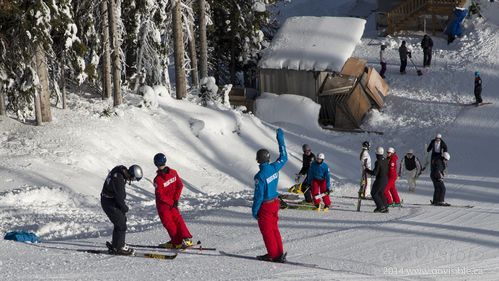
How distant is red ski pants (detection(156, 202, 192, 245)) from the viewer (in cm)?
1320

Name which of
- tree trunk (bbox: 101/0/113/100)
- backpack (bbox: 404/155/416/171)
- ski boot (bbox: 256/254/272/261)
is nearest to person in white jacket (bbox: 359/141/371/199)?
backpack (bbox: 404/155/416/171)

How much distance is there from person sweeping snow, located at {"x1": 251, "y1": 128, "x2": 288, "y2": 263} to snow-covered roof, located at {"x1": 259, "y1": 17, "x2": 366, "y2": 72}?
19.9 metres

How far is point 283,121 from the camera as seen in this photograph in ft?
105

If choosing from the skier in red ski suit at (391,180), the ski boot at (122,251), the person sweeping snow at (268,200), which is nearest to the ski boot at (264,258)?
the person sweeping snow at (268,200)

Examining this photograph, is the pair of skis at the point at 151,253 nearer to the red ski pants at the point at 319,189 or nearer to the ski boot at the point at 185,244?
the ski boot at the point at 185,244

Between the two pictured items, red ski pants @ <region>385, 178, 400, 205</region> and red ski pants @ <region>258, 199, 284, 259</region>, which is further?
red ski pants @ <region>385, 178, 400, 205</region>

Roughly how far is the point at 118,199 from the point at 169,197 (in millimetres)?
1057

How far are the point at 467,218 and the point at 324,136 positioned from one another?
13.7 m

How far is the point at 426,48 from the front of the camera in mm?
35156

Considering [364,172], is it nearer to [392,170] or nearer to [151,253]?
[392,170]

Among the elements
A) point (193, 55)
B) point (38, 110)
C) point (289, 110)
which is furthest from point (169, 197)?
point (193, 55)

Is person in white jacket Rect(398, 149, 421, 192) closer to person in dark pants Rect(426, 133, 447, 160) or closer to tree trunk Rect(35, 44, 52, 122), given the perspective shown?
person in dark pants Rect(426, 133, 447, 160)

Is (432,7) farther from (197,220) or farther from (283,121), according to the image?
(197,220)

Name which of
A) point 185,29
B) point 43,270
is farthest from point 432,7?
point 43,270
